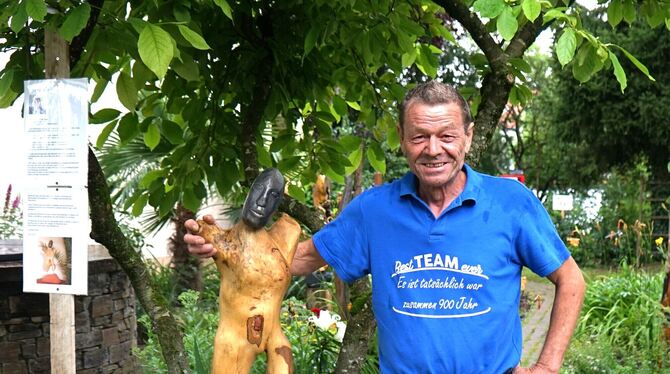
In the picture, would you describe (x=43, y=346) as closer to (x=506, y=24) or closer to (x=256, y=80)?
(x=256, y=80)

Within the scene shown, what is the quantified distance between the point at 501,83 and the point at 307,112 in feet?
3.37

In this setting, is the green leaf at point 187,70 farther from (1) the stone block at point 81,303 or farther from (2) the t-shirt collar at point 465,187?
(1) the stone block at point 81,303

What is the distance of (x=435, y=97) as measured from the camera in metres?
2.29

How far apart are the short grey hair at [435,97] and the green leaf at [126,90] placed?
3.52 ft

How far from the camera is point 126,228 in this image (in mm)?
7910

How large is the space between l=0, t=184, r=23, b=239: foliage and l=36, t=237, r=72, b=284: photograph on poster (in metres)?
4.69

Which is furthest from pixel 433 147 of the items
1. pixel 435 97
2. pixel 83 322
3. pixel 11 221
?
pixel 11 221

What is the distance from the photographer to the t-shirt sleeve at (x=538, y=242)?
2273 mm

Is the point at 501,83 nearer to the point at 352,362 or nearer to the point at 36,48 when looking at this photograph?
the point at 352,362

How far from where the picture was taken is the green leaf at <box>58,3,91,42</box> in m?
2.39

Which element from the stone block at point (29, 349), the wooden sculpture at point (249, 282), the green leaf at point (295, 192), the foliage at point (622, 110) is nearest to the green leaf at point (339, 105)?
the green leaf at point (295, 192)

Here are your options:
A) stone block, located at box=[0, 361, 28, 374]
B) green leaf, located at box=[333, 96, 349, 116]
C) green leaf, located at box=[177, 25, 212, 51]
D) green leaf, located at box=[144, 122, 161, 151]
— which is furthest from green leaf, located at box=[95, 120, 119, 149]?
stone block, located at box=[0, 361, 28, 374]

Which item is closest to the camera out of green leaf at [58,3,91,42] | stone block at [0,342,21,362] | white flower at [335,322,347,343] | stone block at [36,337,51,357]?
green leaf at [58,3,91,42]

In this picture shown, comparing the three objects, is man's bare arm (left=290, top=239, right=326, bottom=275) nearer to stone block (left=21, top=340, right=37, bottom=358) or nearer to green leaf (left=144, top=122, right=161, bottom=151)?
green leaf (left=144, top=122, right=161, bottom=151)
